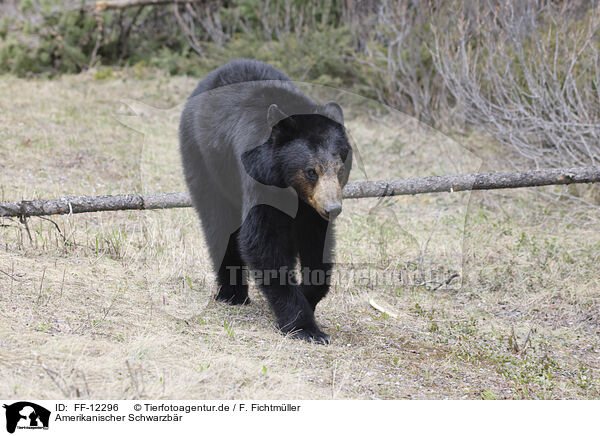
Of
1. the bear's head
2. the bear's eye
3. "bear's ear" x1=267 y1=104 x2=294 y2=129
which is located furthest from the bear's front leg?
"bear's ear" x1=267 y1=104 x2=294 y2=129

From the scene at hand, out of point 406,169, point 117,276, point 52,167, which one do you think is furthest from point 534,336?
point 52,167

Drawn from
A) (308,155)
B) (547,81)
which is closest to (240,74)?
(308,155)

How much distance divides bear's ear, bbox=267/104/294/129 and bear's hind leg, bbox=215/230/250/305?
1.35m

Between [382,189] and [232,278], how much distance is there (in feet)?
5.05

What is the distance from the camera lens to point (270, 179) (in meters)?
4.47

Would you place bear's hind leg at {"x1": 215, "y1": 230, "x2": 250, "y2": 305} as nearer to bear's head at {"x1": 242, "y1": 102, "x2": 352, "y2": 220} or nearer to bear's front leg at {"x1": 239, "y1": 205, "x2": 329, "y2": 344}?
bear's front leg at {"x1": 239, "y1": 205, "x2": 329, "y2": 344}

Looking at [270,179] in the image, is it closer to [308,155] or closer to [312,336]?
[308,155]

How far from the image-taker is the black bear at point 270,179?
172 inches

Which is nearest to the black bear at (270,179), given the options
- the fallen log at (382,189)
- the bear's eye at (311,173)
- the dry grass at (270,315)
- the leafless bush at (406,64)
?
the bear's eye at (311,173)

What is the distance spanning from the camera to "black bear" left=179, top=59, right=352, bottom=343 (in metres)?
4.36
